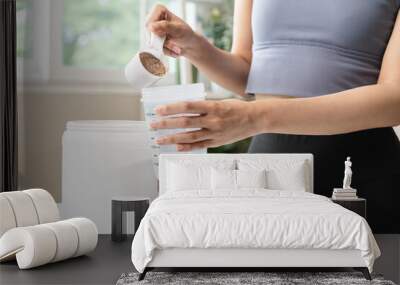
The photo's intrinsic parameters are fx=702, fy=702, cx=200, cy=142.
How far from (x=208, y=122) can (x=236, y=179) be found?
2.14 metres

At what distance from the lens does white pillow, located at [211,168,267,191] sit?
400 centimetres

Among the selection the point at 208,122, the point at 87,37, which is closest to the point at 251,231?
the point at 208,122

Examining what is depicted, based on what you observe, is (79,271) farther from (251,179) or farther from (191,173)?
(251,179)

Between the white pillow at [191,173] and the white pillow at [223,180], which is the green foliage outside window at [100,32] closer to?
the white pillow at [191,173]

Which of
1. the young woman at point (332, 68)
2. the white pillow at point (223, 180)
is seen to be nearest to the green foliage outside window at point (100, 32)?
the white pillow at point (223, 180)

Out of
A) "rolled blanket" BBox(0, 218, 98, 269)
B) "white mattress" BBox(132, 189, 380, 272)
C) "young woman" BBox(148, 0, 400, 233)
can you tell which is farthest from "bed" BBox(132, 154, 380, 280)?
"rolled blanket" BBox(0, 218, 98, 269)

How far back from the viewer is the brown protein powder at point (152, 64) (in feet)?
8.12

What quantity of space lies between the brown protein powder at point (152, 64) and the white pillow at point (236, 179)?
5.22ft

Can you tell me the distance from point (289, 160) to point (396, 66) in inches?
69.3

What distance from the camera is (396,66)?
2361mm

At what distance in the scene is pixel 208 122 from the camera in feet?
6.30

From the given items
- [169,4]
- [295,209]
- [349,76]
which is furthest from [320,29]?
[169,4]

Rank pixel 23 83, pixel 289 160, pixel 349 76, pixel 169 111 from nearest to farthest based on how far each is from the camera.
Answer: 1. pixel 169 111
2. pixel 349 76
3. pixel 289 160
4. pixel 23 83

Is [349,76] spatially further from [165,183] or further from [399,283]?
[165,183]
